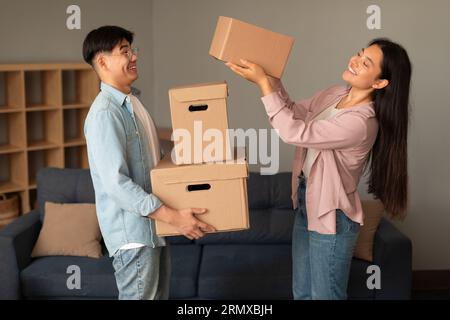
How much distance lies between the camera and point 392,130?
2.36 m

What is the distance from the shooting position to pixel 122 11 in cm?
484

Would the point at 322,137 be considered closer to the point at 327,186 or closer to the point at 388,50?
the point at 327,186

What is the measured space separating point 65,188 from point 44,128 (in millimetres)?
942

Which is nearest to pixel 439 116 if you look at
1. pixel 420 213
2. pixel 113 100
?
pixel 420 213

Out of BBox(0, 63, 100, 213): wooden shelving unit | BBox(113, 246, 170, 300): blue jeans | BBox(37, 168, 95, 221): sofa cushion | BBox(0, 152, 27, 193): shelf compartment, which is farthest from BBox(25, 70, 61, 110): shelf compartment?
BBox(113, 246, 170, 300): blue jeans

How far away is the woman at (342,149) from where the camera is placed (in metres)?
2.30

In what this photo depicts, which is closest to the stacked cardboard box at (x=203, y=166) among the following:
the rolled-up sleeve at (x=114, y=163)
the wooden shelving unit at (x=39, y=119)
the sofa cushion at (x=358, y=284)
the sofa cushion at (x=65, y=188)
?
the rolled-up sleeve at (x=114, y=163)

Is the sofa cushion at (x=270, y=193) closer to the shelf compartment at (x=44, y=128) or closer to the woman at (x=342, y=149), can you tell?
the woman at (x=342, y=149)

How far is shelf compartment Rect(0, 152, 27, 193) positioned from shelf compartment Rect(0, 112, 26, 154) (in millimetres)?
69

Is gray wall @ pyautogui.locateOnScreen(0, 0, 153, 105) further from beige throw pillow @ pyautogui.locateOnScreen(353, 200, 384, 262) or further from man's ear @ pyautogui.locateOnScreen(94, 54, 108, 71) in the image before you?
man's ear @ pyautogui.locateOnScreen(94, 54, 108, 71)

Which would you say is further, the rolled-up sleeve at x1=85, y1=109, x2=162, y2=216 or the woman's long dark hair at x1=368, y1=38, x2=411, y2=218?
the woman's long dark hair at x1=368, y1=38, x2=411, y2=218

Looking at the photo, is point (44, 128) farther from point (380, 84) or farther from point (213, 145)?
point (380, 84)

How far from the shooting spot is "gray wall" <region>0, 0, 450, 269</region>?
165 inches

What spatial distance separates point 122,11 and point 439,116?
2.30 meters
